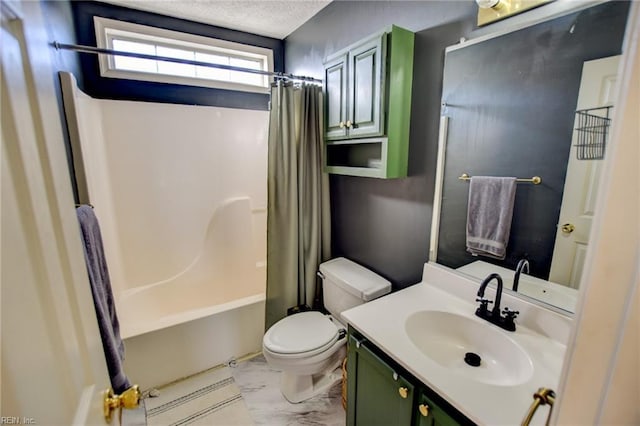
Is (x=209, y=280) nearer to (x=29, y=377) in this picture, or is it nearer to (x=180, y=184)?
(x=180, y=184)

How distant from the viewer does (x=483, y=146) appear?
121 centimetres

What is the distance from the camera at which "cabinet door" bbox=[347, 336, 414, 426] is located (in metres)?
1.00

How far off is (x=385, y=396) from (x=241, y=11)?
97.1 inches

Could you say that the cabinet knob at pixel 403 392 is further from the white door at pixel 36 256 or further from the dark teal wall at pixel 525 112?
the white door at pixel 36 256

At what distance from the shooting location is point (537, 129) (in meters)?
1.04

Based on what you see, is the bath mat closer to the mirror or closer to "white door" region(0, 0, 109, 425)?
"white door" region(0, 0, 109, 425)

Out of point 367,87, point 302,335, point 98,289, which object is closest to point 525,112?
point 367,87

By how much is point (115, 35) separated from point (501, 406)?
2.97 m

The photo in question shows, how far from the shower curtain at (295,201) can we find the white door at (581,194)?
133 centimetres

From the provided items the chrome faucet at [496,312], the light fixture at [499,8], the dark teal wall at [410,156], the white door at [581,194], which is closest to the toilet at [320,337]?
the dark teal wall at [410,156]

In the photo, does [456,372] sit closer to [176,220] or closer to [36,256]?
[36,256]

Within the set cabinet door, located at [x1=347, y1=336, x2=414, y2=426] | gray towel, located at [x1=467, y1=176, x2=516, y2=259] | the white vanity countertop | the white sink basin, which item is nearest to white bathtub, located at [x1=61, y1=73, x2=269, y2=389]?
cabinet door, located at [x1=347, y1=336, x2=414, y2=426]

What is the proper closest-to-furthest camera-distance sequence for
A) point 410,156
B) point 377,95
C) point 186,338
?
point 377,95 < point 410,156 < point 186,338

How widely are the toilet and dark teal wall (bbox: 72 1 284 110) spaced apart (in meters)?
1.64
